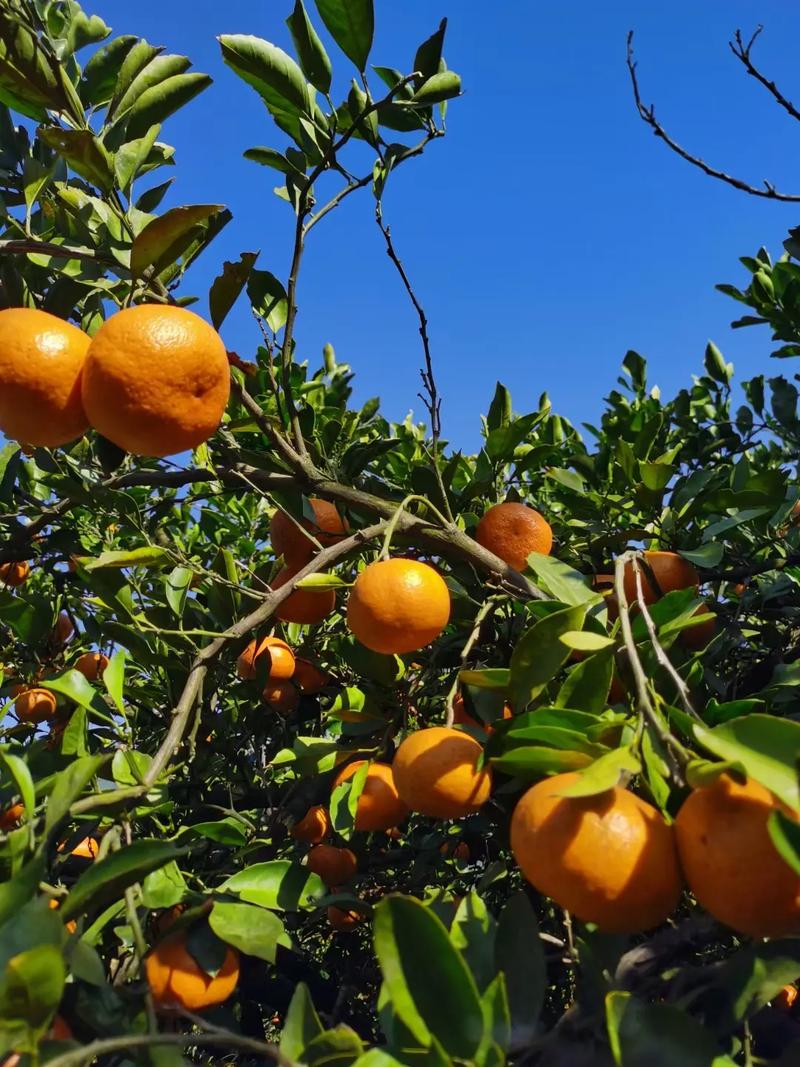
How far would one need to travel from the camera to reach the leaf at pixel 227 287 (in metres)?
1.17

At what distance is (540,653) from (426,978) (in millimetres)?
397

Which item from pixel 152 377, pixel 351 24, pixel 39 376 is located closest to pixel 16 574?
pixel 39 376

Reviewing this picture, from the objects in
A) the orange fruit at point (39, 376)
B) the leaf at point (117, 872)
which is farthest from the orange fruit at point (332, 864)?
the orange fruit at point (39, 376)

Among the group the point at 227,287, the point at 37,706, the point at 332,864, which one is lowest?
the point at 332,864

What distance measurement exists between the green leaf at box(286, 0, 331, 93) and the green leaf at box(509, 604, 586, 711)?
98 cm

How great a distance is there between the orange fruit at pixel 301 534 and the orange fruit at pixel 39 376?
539 mm

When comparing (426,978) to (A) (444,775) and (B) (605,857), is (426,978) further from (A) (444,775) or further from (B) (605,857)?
(A) (444,775)

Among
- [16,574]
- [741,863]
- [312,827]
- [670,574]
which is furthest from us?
[16,574]

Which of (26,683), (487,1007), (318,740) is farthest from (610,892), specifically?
(26,683)

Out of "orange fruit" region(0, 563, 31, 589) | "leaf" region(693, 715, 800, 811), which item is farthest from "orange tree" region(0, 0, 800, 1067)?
"orange fruit" region(0, 563, 31, 589)

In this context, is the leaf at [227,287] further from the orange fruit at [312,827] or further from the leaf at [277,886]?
the orange fruit at [312,827]

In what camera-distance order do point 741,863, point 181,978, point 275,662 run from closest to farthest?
point 741,863, point 181,978, point 275,662

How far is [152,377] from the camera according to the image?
99cm

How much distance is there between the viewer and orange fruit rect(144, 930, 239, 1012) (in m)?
0.93
